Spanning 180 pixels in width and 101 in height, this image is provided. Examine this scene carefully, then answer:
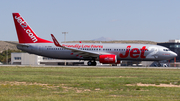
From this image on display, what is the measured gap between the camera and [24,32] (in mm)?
41250

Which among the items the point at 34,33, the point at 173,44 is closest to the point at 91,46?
the point at 34,33

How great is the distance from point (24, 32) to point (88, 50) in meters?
10.0

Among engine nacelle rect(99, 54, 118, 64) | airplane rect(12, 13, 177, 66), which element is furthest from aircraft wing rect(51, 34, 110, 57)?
engine nacelle rect(99, 54, 118, 64)

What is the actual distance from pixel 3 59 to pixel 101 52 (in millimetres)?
73374

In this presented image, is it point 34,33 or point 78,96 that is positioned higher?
point 34,33

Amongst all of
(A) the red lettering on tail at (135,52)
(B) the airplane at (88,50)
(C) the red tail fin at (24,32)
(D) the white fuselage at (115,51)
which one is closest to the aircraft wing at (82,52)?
(B) the airplane at (88,50)

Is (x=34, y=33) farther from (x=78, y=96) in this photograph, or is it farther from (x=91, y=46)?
(x=78, y=96)

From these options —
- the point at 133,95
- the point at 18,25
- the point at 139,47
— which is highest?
the point at 18,25

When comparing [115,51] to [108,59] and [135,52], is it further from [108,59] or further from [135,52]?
[135,52]

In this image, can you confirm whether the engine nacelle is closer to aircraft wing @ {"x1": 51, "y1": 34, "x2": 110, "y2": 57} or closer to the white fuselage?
aircraft wing @ {"x1": 51, "y1": 34, "x2": 110, "y2": 57}

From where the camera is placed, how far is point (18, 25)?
41.5 meters

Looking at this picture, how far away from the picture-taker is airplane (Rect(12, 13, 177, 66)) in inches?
1554

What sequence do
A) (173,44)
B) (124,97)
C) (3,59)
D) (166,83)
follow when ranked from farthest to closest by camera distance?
(3,59)
(173,44)
(166,83)
(124,97)

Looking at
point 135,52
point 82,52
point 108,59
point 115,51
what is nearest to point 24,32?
point 82,52
